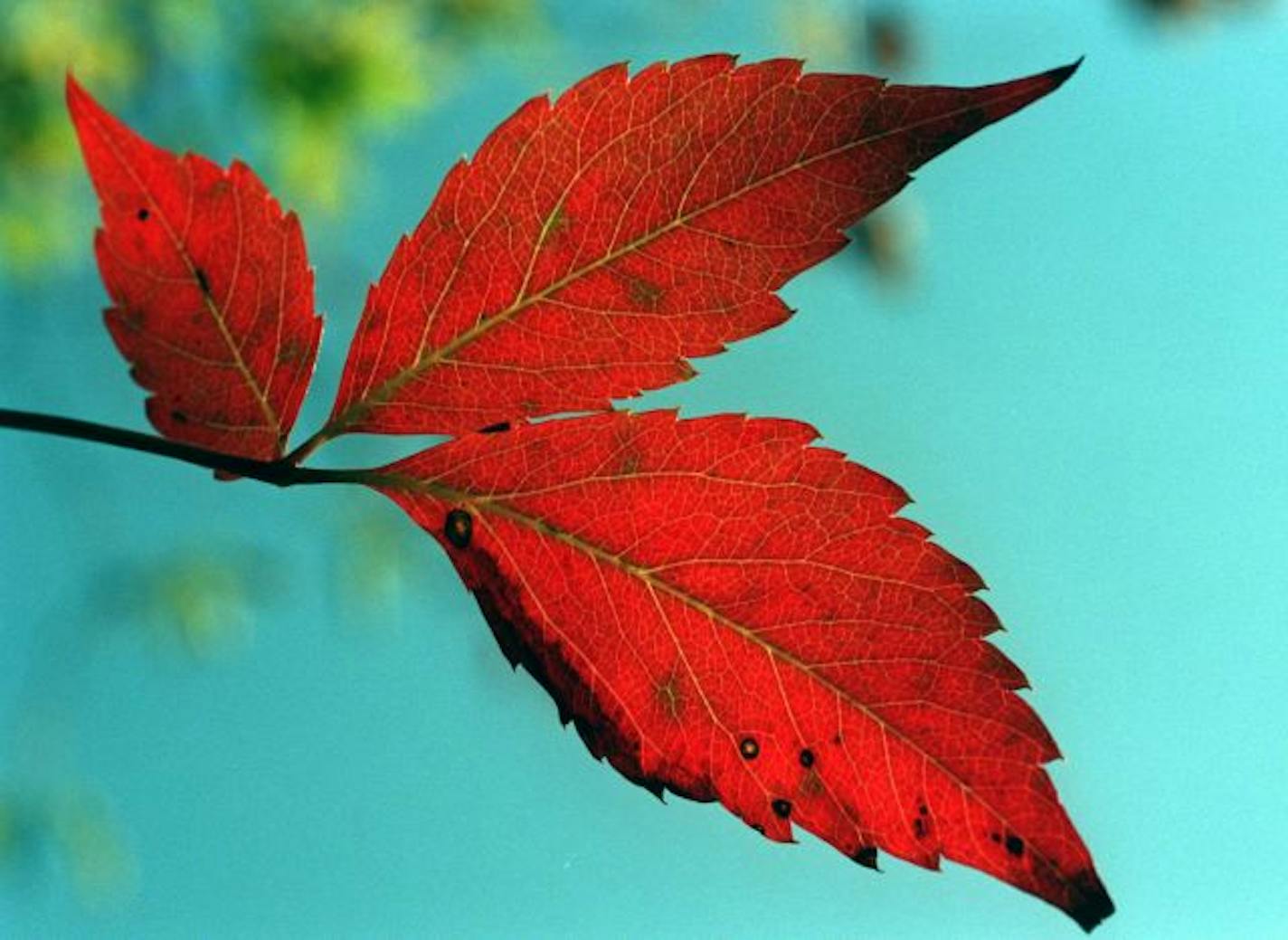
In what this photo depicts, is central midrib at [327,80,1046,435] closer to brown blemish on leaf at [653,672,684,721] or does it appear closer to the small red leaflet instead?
the small red leaflet

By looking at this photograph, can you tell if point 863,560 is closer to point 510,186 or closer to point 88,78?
point 510,186

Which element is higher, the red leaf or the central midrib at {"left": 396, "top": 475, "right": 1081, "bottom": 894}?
the red leaf

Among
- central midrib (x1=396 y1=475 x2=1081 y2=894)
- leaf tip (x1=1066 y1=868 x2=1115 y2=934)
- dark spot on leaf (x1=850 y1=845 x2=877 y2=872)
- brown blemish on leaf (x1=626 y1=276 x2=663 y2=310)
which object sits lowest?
dark spot on leaf (x1=850 y1=845 x2=877 y2=872)

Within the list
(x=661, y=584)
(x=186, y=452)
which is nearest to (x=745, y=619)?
(x=661, y=584)

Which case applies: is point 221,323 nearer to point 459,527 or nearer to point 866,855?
point 459,527

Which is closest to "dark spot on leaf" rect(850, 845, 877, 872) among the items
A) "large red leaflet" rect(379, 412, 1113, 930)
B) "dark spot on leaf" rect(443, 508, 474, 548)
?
"large red leaflet" rect(379, 412, 1113, 930)
